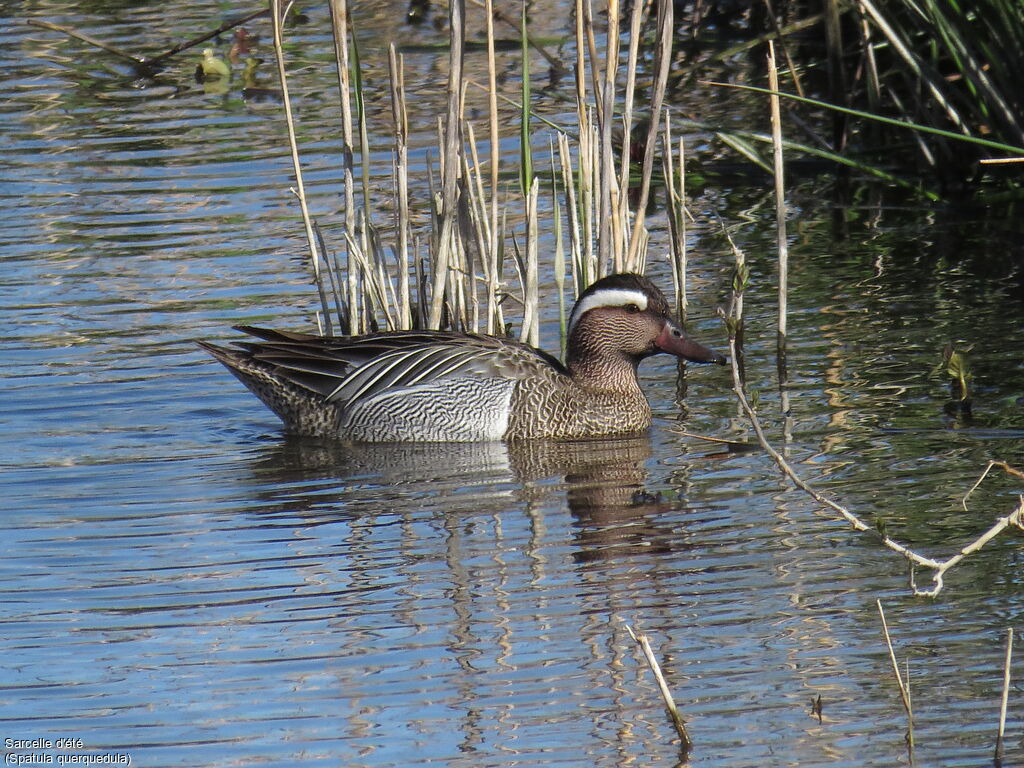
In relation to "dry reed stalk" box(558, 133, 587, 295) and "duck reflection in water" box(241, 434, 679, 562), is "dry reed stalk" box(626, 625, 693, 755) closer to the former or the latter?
"duck reflection in water" box(241, 434, 679, 562)

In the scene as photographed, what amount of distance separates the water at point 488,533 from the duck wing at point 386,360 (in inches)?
15.2

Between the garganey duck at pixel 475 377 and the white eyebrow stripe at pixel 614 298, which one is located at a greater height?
the white eyebrow stripe at pixel 614 298

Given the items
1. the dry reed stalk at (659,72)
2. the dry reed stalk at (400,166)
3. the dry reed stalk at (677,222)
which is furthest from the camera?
the dry reed stalk at (677,222)

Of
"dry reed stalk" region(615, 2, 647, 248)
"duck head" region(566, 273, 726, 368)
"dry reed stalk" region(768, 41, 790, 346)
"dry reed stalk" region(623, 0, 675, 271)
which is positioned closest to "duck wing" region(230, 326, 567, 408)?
"duck head" region(566, 273, 726, 368)

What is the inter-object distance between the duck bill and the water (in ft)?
1.05

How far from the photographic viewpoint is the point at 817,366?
976 centimetres

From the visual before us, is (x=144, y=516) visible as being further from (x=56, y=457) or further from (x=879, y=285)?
(x=879, y=285)

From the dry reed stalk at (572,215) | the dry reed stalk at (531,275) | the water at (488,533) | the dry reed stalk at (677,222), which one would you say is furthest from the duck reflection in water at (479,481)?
the dry reed stalk at (677,222)

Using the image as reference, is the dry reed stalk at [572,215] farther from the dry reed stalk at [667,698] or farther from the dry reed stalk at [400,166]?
the dry reed stalk at [667,698]

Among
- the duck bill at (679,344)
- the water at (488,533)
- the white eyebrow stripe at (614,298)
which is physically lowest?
the water at (488,533)

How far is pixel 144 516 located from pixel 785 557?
2.98 metres

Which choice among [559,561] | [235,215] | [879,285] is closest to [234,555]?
[559,561]

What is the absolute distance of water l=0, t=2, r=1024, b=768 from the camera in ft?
17.7

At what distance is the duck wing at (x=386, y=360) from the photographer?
364 inches
